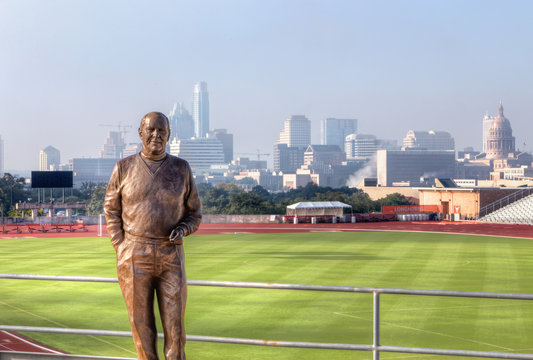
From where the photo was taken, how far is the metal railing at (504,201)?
74688mm

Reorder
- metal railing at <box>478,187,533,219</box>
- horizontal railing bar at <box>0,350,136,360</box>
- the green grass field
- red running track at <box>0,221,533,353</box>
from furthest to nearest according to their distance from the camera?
1. metal railing at <box>478,187,533,219</box>
2. red running track at <box>0,221,533,353</box>
3. the green grass field
4. horizontal railing bar at <box>0,350,136,360</box>

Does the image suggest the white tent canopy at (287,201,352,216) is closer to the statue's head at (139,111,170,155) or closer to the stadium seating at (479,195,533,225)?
the stadium seating at (479,195,533,225)

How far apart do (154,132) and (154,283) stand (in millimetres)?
1426

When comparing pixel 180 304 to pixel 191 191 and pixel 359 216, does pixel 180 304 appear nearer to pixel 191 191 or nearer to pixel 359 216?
pixel 191 191

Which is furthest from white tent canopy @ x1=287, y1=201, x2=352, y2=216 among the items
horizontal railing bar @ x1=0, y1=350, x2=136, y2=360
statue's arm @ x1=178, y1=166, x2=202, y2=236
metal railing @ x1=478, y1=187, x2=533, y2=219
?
statue's arm @ x1=178, y1=166, x2=202, y2=236

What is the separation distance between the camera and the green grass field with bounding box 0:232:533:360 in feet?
54.6

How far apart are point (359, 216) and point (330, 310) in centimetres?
4989

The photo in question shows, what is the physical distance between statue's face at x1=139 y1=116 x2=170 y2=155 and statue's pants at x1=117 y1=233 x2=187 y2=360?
849mm

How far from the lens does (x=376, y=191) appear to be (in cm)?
16575

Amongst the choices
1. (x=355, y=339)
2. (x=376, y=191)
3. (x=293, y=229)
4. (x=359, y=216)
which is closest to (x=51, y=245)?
(x=293, y=229)

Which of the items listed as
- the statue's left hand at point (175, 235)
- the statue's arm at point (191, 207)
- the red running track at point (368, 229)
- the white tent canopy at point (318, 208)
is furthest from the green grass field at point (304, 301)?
the white tent canopy at point (318, 208)

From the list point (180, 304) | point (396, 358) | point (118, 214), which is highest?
point (118, 214)

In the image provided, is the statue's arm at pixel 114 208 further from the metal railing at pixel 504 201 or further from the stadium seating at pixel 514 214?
the metal railing at pixel 504 201

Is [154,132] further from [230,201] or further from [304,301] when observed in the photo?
[230,201]
